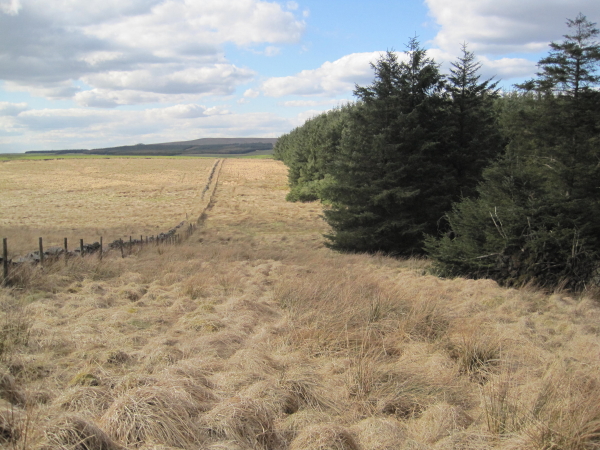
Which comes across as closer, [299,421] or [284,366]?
[299,421]

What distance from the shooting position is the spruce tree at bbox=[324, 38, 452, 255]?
16328 millimetres

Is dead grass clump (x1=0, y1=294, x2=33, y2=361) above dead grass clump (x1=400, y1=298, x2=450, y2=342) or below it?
→ above

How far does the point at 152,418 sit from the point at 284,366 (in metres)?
1.54

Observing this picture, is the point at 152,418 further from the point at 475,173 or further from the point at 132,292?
the point at 475,173

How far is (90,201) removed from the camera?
4072cm

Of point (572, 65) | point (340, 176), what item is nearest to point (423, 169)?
point (340, 176)

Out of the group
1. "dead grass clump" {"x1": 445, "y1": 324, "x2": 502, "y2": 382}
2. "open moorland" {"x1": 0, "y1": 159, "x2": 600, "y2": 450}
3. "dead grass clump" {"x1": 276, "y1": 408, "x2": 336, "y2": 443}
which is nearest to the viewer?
"open moorland" {"x1": 0, "y1": 159, "x2": 600, "y2": 450}

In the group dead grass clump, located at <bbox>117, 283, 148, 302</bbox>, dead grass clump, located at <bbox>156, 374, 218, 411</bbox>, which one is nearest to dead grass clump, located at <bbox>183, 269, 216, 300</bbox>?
dead grass clump, located at <bbox>117, 283, 148, 302</bbox>

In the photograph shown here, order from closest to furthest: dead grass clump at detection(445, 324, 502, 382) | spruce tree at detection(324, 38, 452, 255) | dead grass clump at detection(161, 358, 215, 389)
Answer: dead grass clump at detection(161, 358, 215, 389), dead grass clump at detection(445, 324, 502, 382), spruce tree at detection(324, 38, 452, 255)

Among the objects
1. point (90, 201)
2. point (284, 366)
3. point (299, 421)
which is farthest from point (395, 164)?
point (90, 201)

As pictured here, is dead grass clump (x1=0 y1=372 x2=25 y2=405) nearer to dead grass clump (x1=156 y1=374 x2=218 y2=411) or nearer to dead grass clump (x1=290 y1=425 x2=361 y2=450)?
dead grass clump (x1=156 y1=374 x2=218 y2=411)

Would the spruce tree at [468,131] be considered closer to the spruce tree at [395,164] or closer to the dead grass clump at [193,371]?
the spruce tree at [395,164]

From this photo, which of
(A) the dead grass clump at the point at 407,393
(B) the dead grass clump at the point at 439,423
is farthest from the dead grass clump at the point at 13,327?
(B) the dead grass clump at the point at 439,423

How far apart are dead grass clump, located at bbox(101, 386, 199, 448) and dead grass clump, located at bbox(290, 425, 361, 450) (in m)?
0.76
